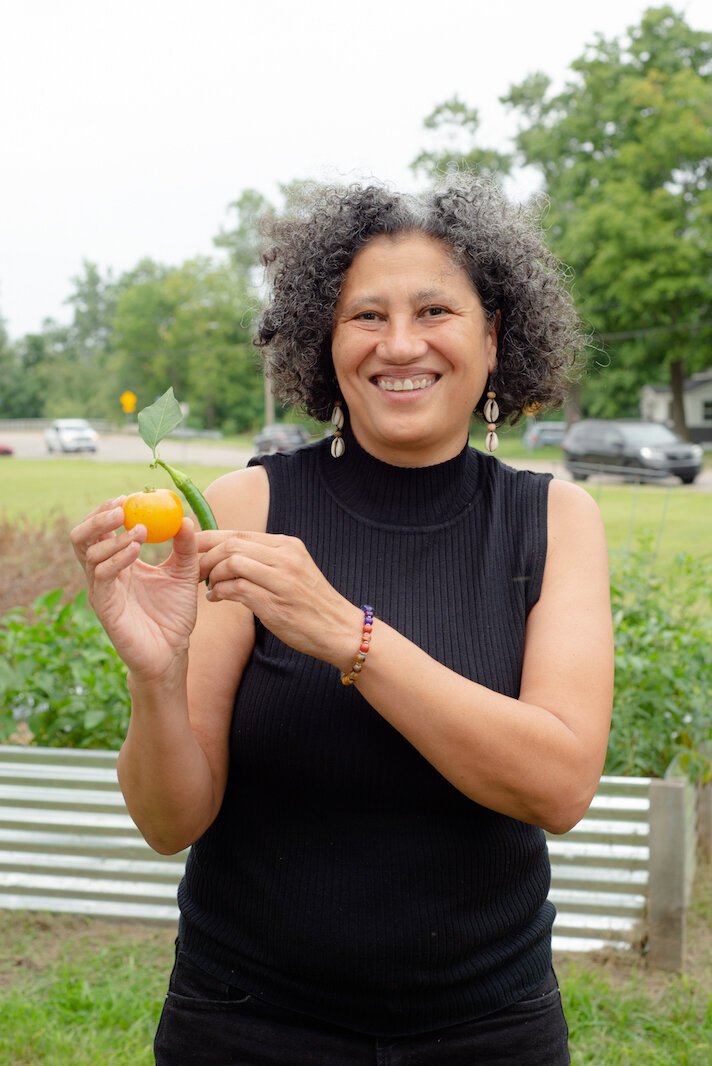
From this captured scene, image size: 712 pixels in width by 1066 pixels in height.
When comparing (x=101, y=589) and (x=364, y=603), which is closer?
(x=101, y=589)

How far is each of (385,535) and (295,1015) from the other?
822 mm

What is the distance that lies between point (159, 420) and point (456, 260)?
0.67m

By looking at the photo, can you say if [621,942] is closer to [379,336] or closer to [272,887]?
[272,887]

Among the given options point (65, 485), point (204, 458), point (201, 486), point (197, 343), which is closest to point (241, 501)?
point (201, 486)

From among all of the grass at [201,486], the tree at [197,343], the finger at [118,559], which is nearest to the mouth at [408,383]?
the finger at [118,559]

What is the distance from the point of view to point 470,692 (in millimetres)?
1632

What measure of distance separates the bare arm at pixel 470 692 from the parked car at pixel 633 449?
2236 centimetres

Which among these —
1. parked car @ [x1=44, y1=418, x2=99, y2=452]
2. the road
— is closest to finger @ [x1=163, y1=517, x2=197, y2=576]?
the road

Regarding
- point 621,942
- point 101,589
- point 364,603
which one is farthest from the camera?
point 621,942

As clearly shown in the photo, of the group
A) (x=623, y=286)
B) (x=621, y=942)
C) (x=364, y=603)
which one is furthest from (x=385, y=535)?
(x=623, y=286)

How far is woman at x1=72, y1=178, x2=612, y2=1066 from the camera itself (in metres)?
1.64

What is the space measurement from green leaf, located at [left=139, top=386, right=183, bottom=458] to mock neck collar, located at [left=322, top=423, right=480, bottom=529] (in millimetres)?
412

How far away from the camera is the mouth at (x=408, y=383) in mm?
1959

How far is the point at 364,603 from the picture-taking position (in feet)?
6.22
